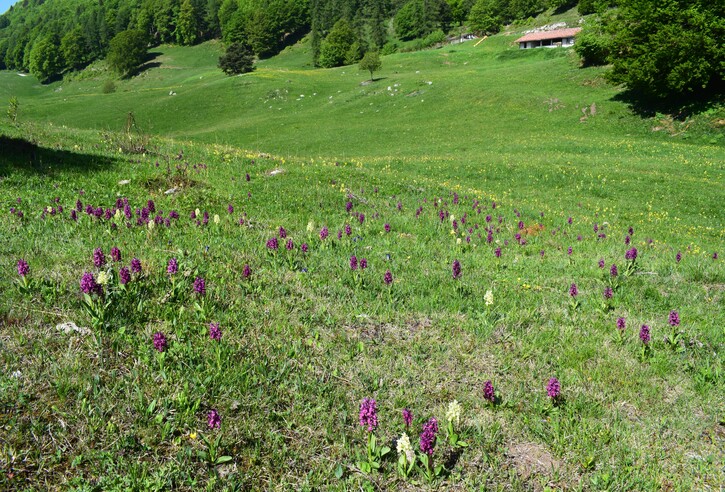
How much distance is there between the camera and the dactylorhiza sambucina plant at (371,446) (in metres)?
3.28

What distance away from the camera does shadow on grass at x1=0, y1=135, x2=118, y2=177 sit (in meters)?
10.5

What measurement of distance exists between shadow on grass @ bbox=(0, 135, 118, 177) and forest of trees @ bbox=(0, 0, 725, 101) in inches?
1648

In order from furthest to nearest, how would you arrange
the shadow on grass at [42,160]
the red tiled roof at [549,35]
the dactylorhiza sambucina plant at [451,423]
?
the red tiled roof at [549,35]
the shadow on grass at [42,160]
the dactylorhiza sambucina plant at [451,423]

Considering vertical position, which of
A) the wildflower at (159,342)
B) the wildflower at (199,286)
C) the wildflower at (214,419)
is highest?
the wildflower at (199,286)

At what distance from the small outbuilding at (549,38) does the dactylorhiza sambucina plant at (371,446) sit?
98.4 metres

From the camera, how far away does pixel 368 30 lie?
13775cm

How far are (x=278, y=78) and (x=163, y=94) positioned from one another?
19354 mm

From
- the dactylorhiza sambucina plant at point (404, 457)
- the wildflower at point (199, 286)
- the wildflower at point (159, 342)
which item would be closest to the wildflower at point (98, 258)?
the wildflower at point (199, 286)

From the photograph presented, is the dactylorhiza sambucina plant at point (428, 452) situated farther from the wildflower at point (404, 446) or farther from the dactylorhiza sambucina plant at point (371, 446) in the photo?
the dactylorhiza sambucina plant at point (371, 446)

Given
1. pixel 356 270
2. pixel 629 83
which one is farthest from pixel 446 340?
pixel 629 83

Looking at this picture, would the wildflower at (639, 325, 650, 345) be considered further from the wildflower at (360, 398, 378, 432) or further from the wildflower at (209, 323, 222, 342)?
the wildflower at (209, 323, 222, 342)

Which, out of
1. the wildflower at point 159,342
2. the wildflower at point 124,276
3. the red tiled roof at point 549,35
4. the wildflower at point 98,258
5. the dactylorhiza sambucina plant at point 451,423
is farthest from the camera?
the red tiled roof at point 549,35

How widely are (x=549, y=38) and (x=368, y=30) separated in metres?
70.2

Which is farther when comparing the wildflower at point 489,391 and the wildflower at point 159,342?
the wildflower at point 489,391
